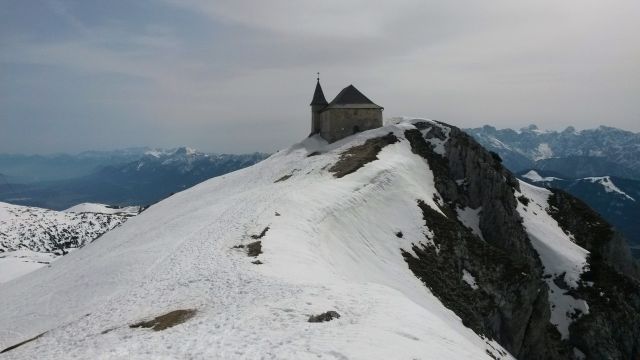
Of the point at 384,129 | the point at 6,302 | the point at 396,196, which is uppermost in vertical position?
the point at 384,129

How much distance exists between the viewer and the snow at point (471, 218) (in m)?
61.8

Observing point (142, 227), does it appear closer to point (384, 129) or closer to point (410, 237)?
point (410, 237)

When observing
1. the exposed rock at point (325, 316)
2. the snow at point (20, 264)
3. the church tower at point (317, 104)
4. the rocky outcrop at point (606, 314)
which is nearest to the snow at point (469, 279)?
the rocky outcrop at point (606, 314)

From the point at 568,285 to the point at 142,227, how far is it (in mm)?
54080

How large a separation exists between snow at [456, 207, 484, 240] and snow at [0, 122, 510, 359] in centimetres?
562

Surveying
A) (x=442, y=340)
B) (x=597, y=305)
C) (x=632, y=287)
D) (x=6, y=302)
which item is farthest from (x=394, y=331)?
(x=632, y=287)

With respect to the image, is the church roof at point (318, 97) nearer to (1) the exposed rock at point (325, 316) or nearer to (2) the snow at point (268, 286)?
(2) the snow at point (268, 286)

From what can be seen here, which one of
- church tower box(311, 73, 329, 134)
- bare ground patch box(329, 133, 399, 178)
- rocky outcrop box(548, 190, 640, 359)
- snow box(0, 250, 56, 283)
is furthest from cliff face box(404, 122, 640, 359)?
snow box(0, 250, 56, 283)

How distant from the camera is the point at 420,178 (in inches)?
2421

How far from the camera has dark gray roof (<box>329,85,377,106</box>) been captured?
80.9m

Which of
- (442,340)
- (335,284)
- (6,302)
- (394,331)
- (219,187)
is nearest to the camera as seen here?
(394,331)

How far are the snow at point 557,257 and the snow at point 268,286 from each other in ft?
60.2

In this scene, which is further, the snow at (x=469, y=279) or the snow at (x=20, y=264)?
the snow at (x=20, y=264)

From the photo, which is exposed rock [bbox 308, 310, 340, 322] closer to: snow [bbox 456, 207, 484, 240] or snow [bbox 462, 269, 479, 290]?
snow [bbox 462, 269, 479, 290]
